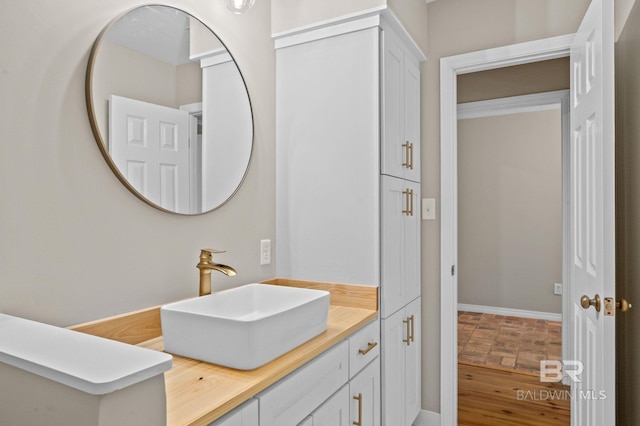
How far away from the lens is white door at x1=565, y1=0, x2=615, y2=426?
1.36 metres

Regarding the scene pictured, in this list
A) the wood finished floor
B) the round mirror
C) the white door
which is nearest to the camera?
the round mirror

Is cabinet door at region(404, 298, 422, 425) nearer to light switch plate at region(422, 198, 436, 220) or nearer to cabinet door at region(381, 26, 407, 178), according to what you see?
light switch plate at region(422, 198, 436, 220)

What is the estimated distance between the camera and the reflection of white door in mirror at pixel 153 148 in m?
1.25

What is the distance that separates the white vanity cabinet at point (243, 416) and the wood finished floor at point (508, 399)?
1.85 meters

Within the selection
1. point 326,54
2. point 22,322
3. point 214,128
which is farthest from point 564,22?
point 22,322

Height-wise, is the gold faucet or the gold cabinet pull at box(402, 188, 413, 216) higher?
the gold cabinet pull at box(402, 188, 413, 216)

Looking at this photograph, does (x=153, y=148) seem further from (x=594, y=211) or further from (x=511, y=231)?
(x=511, y=231)

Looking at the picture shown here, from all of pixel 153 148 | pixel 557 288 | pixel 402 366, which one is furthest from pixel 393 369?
pixel 557 288

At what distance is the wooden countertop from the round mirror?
1.32 feet

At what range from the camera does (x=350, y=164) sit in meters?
1.82

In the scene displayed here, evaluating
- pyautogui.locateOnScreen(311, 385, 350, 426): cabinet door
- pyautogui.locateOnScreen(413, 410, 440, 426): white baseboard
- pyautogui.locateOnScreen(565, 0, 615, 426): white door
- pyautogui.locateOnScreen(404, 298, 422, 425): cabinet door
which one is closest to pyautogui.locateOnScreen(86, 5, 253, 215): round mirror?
pyautogui.locateOnScreen(311, 385, 350, 426): cabinet door

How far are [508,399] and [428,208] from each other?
1.42 m

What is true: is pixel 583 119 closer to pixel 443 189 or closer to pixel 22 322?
pixel 443 189

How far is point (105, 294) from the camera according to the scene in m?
1.21
